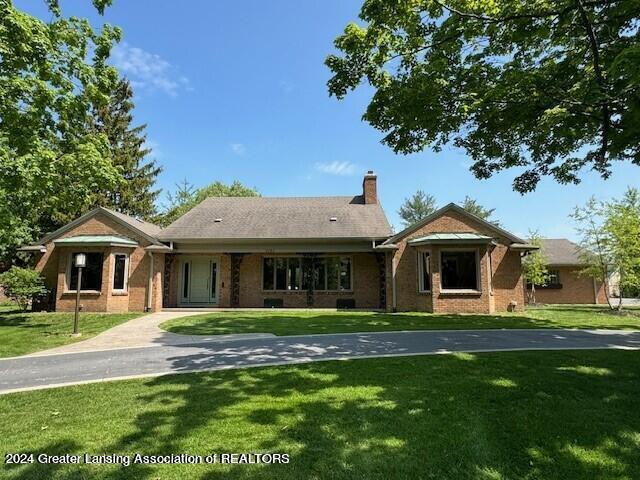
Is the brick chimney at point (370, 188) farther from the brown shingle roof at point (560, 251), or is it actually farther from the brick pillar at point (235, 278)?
the brown shingle roof at point (560, 251)

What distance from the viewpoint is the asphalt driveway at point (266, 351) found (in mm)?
6746

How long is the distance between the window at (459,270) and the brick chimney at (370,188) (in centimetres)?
684

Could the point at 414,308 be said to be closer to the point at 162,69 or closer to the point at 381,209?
the point at 381,209

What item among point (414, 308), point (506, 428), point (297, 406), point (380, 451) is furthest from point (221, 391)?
point (414, 308)

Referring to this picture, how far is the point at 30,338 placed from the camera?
10664 mm

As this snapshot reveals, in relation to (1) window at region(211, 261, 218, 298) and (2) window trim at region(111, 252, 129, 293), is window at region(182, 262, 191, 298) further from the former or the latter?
(2) window trim at region(111, 252, 129, 293)

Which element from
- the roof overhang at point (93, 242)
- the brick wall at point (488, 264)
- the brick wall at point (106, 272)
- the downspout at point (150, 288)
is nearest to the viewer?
the roof overhang at point (93, 242)

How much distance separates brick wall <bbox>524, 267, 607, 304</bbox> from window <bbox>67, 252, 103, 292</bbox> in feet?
93.9

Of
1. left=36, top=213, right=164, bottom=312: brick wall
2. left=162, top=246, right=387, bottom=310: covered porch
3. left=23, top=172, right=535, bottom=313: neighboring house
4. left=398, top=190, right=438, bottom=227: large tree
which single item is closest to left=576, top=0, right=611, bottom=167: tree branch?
left=23, top=172, right=535, bottom=313: neighboring house

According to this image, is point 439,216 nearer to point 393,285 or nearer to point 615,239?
point 393,285

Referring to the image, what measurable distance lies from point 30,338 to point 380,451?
1127 cm

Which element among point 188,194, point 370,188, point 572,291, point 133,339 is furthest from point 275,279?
point 188,194

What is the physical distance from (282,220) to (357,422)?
16589 mm

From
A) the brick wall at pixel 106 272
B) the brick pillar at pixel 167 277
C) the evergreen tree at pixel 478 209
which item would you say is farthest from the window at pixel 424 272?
the evergreen tree at pixel 478 209
